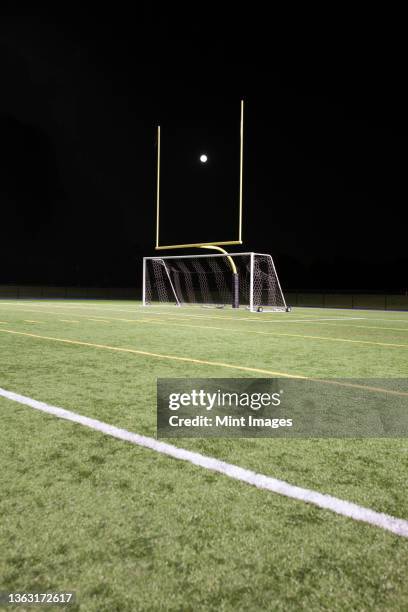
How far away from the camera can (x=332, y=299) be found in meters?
33.1

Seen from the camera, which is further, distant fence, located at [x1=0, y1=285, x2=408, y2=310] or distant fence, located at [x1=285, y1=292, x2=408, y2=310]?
distant fence, located at [x1=0, y1=285, x2=408, y2=310]

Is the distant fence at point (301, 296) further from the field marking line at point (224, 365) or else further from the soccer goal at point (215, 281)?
the field marking line at point (224, 365)

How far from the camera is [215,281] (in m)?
36.6

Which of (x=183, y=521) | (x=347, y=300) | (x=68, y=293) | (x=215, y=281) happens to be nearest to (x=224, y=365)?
(x=183, y=521)

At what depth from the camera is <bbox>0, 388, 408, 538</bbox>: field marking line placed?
216cm

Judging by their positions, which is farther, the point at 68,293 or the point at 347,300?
the point at 68,293

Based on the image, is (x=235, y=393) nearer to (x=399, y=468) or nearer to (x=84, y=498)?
(x=399, y=468)

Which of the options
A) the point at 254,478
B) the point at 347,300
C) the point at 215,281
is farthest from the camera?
the point at 215,281

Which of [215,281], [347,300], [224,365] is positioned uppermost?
[215,281]

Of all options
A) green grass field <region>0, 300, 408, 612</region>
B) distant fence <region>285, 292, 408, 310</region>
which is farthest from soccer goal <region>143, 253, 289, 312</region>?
green grass field <region>0, 300, 408, 612</region>

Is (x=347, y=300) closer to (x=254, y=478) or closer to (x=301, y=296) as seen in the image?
(x=301, y=296)

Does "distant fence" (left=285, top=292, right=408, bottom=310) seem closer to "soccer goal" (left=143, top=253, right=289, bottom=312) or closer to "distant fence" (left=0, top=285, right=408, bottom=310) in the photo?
"distant fence" (left=0, top=285, right=408, bottom=310)

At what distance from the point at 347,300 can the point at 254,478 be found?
30.9 meters

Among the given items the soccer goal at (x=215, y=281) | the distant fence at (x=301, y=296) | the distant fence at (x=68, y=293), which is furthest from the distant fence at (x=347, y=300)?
the distant fence at (x=68, y=293)
